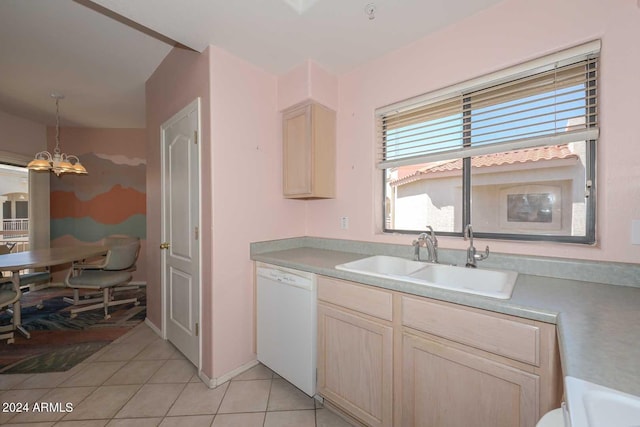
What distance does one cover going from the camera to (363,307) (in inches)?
55.2

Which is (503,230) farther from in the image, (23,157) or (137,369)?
(23,157)

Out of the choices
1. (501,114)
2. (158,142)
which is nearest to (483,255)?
(501,114)

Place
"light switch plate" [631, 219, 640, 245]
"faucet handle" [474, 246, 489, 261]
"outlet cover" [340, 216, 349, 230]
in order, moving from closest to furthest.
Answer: "light switch plate" [631, 219, 640, 245]
"faucet handle" [474, 246, 489, 261]
"outlet cover" [340, 216, 349, 230]

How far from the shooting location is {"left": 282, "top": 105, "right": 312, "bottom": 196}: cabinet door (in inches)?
82.3

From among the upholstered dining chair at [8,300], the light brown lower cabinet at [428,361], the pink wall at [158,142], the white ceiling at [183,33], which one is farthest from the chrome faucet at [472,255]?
the upholstered dining chair at [8,300]

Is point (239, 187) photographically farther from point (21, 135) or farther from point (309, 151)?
point (21, 135)

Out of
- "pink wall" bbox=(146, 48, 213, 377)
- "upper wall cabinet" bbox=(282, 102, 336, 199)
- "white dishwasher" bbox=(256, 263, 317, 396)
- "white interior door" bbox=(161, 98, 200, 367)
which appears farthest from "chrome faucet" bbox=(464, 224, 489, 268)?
"white interior door" bbox=(161, 98, 200, 367)

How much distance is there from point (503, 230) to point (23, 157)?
6157 mm

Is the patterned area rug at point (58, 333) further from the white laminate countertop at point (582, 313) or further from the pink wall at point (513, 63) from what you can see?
the pink wall at point (513, 63)

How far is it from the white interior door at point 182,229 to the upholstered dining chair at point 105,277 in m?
1.27

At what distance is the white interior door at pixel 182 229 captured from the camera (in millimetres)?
1976

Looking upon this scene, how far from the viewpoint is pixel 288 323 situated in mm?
1750

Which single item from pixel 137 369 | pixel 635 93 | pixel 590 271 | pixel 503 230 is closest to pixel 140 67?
pixel 137 369

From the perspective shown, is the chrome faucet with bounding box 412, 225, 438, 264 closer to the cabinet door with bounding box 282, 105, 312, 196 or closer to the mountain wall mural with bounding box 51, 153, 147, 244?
the cabinet door with bounding box 282, 105, 312, 196
